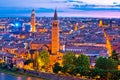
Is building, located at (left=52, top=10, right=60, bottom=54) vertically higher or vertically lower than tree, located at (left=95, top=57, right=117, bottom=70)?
higher

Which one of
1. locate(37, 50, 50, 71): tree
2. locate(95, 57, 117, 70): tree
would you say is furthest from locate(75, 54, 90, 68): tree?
locate(37, 50, 50, 71): tree

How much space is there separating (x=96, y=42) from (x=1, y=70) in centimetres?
1163

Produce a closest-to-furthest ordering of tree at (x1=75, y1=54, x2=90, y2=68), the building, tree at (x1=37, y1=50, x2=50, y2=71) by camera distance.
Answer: tree at (x1=75, y1=54, x2=90, y2=68)
tree at (x1=37, y1=50, x2=50, y2=71)
the building

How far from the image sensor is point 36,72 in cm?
1725

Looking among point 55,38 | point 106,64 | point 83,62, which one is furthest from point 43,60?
point 55,38

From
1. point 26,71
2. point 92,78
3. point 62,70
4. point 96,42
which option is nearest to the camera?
point 92,78

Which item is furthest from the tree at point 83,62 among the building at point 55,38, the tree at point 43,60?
the building at point 55,38

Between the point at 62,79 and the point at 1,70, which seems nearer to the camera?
the point at 62,79

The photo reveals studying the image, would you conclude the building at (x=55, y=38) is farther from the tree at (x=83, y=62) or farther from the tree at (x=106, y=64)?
the tree at (x=106, y=64)

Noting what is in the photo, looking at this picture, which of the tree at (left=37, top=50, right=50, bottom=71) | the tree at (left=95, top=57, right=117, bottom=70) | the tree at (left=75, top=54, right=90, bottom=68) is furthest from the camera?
the tree at (left=37, top=50, right=50, bottom=71)

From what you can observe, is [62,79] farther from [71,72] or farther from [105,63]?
[105,63]

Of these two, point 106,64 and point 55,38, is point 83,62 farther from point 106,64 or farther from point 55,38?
point 55,38

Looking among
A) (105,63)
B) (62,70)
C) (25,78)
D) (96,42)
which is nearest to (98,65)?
(105,63)

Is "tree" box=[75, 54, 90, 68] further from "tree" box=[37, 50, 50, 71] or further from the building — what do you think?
the building
